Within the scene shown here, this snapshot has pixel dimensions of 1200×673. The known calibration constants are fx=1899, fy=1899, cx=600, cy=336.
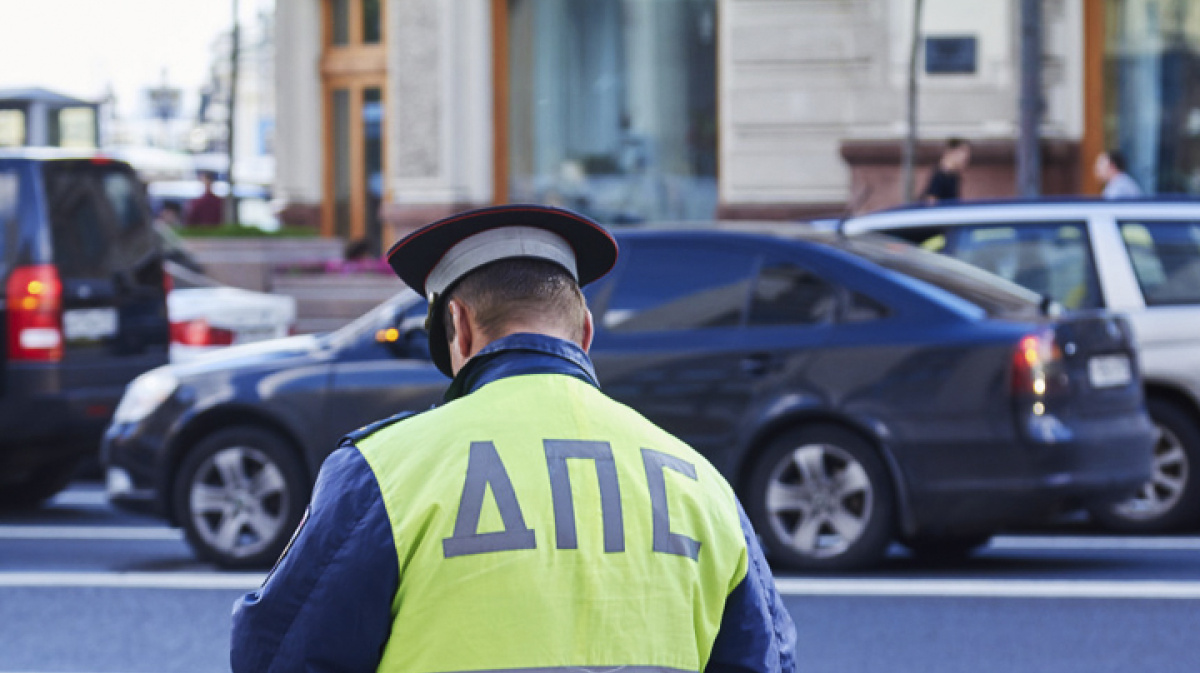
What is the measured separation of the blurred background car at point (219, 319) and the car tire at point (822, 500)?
522cm

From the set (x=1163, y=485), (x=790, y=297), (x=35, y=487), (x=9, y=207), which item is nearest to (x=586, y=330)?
(x=790, y=297)

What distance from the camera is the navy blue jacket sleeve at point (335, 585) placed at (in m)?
2.06

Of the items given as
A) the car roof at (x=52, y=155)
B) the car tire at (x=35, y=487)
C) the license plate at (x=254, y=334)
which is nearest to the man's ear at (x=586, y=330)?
the car roof at (x=52, y=155)

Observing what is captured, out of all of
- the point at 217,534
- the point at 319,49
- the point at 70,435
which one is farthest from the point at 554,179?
the point at 217,534

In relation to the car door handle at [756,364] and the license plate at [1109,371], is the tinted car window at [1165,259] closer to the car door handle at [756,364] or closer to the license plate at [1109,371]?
the license plate at [1109,371]

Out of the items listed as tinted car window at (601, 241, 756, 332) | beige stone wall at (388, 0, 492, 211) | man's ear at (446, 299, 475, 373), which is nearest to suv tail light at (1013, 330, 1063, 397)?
tinted car window at (601, 241, 756, 332)

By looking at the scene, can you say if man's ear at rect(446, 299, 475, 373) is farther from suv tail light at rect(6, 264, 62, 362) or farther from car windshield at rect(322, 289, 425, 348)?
suv tail light at rect(6, 264, 62, 362)

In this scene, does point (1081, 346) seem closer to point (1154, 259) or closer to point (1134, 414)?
point (1134, 414)

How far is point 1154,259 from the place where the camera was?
9289mm

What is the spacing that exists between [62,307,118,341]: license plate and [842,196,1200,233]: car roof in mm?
3920

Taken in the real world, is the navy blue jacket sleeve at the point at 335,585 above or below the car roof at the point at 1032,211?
below

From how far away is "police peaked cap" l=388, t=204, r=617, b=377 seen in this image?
2.23m

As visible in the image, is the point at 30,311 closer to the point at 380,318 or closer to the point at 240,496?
the point at 240,496

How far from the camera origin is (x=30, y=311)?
970 centimetres
